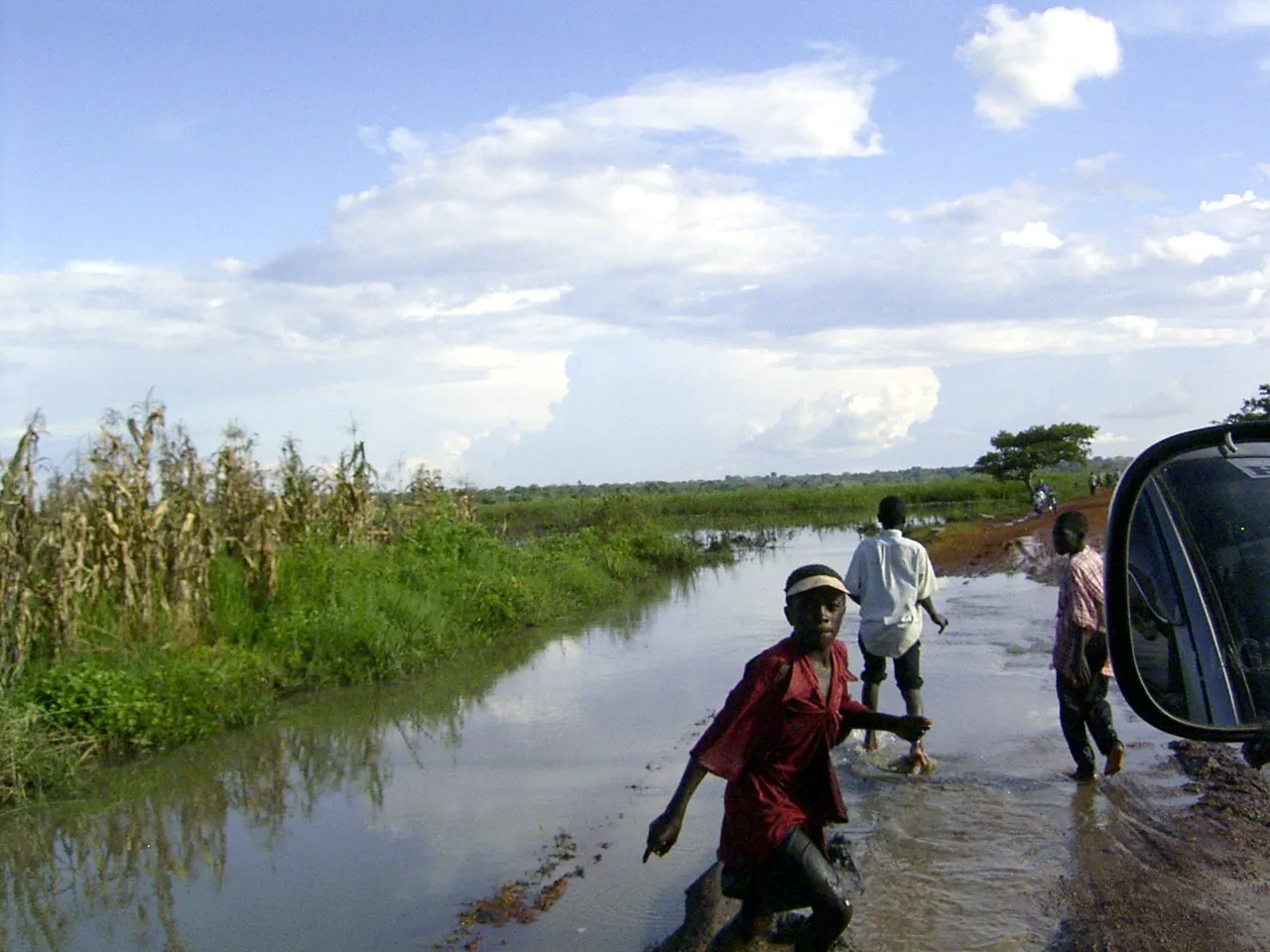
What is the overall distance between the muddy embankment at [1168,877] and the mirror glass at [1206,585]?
9.37 ft

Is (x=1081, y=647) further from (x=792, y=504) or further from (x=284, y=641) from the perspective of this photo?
(x=792, y=504)

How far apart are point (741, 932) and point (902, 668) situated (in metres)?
4.06

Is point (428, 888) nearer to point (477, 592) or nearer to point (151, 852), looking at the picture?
point (151, 852)

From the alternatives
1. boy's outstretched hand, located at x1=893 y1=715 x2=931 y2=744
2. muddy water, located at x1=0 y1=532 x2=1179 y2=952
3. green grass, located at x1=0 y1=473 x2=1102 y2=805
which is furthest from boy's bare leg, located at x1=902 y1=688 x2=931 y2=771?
green grass, located at x1=0 y1=473 x2=1102 y2=805

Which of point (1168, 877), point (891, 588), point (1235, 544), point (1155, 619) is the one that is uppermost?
point (1235, 544)

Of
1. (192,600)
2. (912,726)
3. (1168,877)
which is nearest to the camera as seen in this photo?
(912,726)

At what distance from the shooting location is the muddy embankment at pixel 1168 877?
5113 millimetres

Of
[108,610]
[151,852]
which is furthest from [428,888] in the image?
[108,610]

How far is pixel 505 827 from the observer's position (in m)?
7.85

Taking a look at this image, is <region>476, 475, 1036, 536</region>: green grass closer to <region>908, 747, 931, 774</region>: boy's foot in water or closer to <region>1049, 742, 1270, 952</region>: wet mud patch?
<region>908, 747, 931, 774</region>: boy's foot in water

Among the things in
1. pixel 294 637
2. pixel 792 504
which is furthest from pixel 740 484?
pixel 294 637

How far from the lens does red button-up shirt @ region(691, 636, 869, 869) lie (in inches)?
167

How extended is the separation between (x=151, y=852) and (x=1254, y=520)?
7290 millimetres

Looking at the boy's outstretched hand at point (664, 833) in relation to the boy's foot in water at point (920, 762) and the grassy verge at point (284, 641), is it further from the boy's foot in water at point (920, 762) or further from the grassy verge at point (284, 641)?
the grassy verge at point (284, 641)
